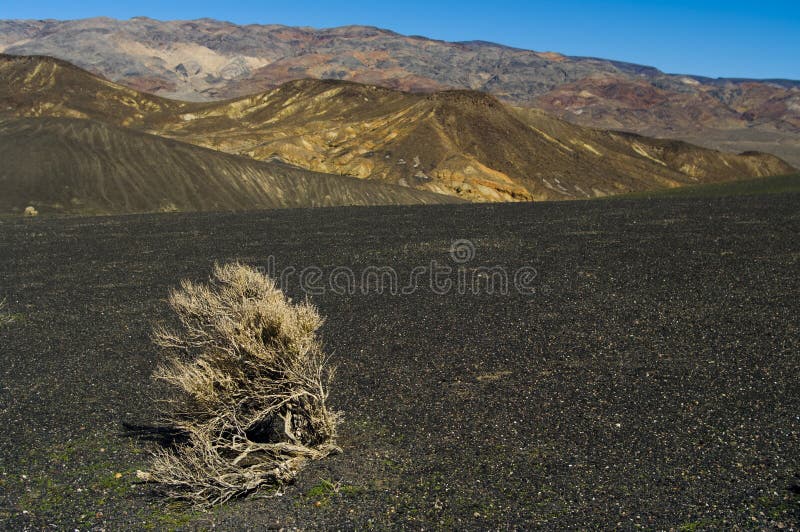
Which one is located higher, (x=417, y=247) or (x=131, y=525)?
(x=417, y=247)

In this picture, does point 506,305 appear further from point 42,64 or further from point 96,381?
point 42,64

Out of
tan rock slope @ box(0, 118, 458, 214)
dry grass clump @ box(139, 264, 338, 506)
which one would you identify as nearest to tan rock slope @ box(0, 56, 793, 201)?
tan rock slope @ box(0, 118, 458, 214)

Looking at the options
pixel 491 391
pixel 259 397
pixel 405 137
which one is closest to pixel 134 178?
pixel 405 137

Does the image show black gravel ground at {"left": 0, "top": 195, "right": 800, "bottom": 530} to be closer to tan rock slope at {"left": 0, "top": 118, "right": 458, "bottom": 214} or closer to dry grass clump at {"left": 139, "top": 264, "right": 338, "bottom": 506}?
dry grass clump at {"left": 139, "top": 264, "right": 338, "bottom": 506}

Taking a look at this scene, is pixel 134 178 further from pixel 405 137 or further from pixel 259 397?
pixel 259 397

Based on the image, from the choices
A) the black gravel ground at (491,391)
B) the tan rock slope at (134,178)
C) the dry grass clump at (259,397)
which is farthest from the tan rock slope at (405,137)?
the dry grass clump at (259,397)

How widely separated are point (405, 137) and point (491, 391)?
254ft

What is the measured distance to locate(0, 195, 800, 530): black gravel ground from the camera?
8.77m

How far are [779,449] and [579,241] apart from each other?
59.8 ft

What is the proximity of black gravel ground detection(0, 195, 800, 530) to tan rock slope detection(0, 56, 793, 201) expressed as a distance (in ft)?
174

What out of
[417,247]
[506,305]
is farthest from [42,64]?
[506,305]

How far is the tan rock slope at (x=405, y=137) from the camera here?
81.2m

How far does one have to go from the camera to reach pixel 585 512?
848 centimetres

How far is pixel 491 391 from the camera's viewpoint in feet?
41.5
